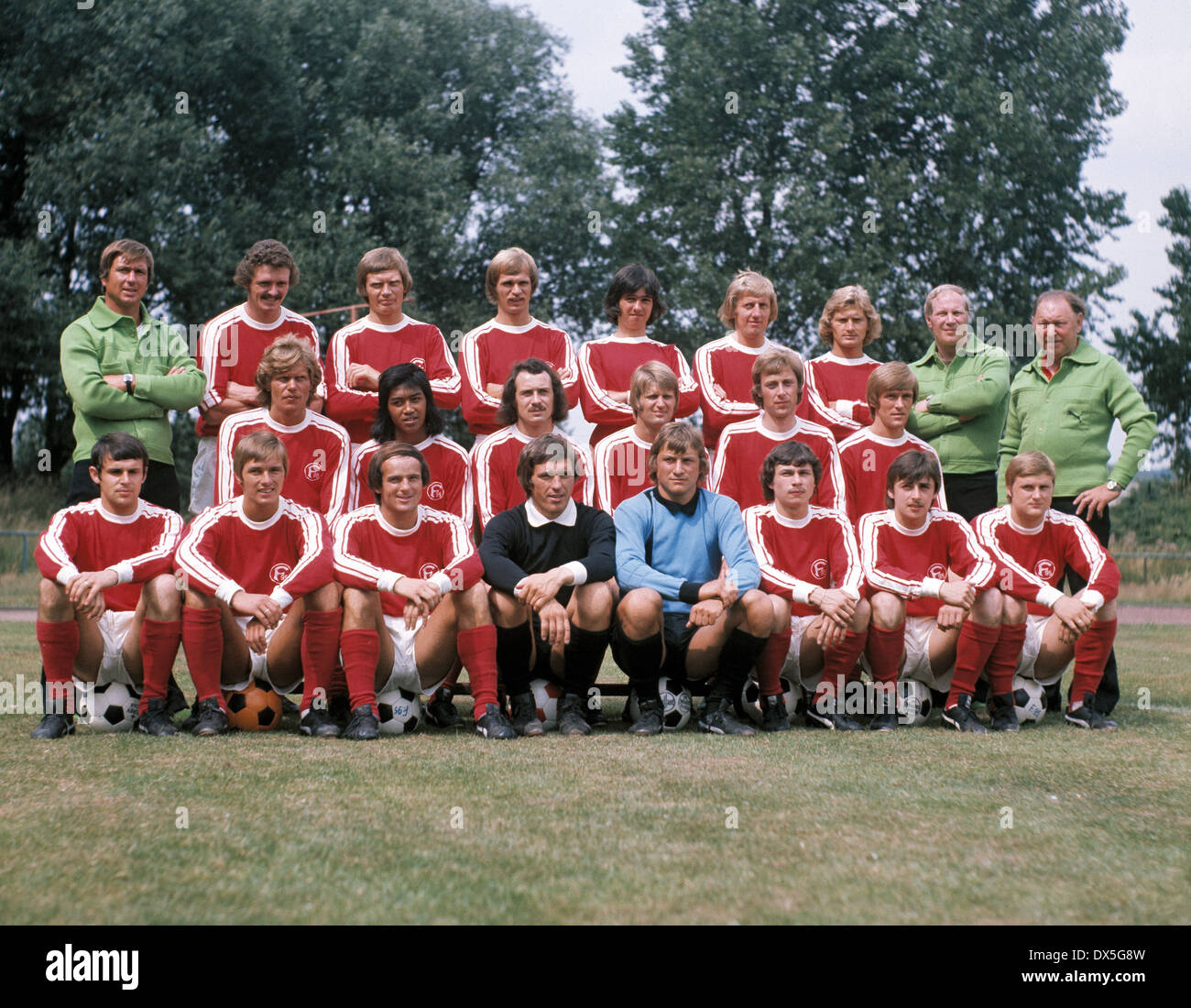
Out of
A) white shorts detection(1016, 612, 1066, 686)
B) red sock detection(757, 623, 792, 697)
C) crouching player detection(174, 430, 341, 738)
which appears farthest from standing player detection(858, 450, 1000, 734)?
crouching player detection(174, 430, 341, 738)

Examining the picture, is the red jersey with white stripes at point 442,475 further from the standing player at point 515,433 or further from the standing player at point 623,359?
the standing player at point 623,359

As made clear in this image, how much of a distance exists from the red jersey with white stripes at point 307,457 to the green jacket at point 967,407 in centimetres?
289

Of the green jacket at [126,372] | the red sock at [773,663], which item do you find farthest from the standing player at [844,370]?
the green jacket at [126,372]

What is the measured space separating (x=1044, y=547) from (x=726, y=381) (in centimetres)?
174

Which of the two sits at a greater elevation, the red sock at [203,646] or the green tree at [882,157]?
the green tree at [882,157]

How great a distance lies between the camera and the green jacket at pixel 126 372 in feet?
18.7

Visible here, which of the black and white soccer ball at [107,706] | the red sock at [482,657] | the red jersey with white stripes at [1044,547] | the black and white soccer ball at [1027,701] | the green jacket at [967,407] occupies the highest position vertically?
the green jacket at [967,407]

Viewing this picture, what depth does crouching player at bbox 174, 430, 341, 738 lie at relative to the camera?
5.03 metres

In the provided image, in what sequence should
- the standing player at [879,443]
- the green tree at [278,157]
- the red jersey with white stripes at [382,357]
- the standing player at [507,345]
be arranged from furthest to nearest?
1. the green tree at [278,157]
2. the standing player at [507,345]
3. the red jersey with white stripes at [382,357]
4. the standing player at [879,443]

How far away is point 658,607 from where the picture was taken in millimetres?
5156

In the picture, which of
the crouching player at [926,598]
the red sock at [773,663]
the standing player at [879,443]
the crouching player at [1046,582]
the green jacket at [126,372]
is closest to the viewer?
the red sock at [773,663]

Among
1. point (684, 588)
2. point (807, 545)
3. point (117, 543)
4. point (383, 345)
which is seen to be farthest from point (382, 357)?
→ point (807, 545)

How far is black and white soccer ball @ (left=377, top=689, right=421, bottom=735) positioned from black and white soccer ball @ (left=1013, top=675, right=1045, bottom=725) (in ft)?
8.58

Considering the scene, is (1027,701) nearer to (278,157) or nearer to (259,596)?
(259,596)
